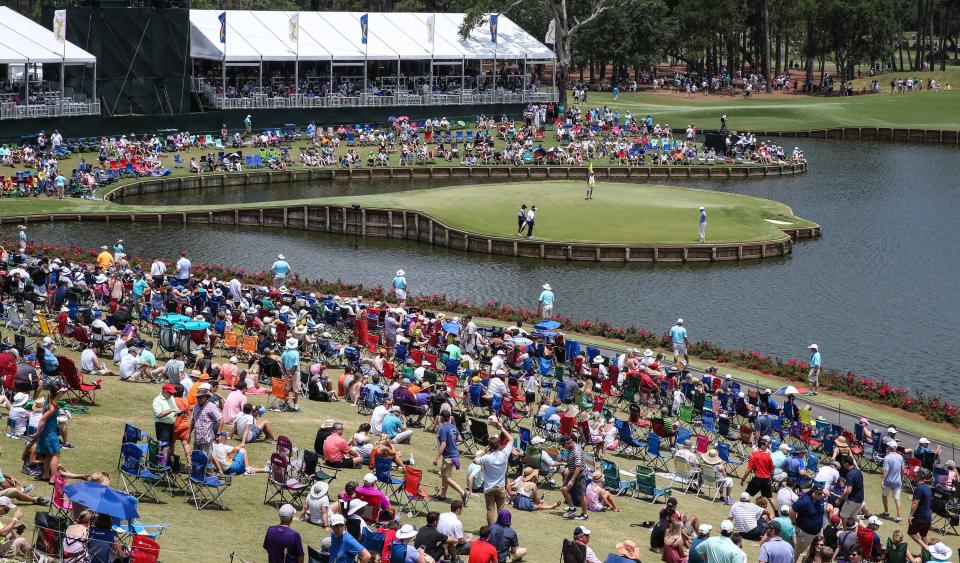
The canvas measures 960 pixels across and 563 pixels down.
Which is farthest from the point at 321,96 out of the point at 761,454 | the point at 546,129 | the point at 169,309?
the point at 761,454

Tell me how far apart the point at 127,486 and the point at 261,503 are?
227cm

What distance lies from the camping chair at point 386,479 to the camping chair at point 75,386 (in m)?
6.97

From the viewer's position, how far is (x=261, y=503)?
2192cm

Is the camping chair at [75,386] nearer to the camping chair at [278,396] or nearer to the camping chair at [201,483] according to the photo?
the camping chair at [278,396]

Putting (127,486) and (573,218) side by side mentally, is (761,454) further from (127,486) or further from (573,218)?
(573,218)

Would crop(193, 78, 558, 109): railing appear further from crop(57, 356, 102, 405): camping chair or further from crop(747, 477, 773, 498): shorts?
crop(747, 477, 773, 498): shorts

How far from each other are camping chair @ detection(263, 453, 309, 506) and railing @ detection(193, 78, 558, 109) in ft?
224

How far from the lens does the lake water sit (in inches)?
1790

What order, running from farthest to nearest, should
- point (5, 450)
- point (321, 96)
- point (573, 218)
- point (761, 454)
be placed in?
point (321, 96), point (573, 218), point (761, 454), point (5, 450)

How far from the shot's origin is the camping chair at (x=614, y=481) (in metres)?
25.3

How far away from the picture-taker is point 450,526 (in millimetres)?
19797

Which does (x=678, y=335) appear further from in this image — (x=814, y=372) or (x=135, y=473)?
(x=135, y=473)

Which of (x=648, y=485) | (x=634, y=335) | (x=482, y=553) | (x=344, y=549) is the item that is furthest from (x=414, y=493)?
(x=634, y=335)

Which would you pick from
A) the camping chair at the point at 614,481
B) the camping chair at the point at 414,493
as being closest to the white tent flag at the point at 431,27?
the camping chair at the point at 614,481
